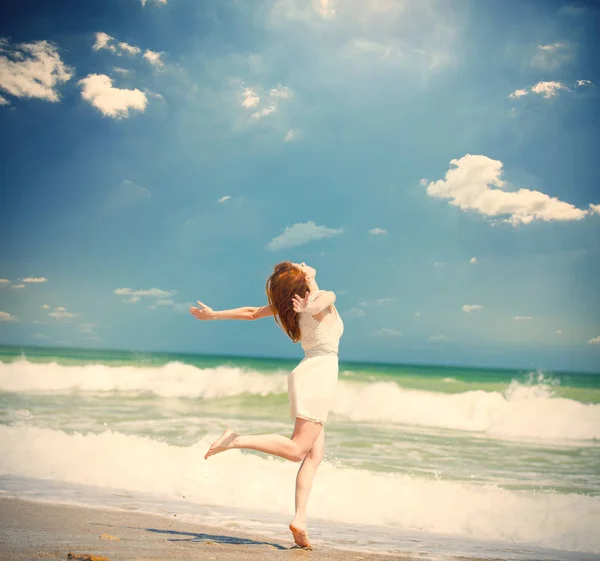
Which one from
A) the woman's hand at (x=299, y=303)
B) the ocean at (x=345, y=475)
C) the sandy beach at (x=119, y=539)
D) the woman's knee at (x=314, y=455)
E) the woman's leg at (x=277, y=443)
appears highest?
the woman's hand at (x=299, y=303)

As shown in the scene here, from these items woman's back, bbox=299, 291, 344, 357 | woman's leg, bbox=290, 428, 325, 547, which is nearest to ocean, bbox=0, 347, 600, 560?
woman's leg, bbox=290, 428, 325, 547

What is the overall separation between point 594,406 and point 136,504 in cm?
1404

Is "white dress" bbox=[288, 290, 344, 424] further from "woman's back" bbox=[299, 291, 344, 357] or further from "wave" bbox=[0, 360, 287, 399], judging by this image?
"wave" bbox=[0, 360, 287, 399]

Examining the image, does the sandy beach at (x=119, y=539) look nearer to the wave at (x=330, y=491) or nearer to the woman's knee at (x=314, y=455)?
the woman's knee at (x=314, y=455)

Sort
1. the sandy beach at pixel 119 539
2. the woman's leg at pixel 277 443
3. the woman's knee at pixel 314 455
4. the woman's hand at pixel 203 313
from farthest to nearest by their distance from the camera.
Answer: the woman's hand at pixel 203 313 < the woman's knee at pixel 314 455 < the woman's leg at pixel 277 443 < the sandy beach at pixel 119 539

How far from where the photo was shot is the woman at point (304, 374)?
312 cm

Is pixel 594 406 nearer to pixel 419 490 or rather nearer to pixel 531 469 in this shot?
pixel 531 469

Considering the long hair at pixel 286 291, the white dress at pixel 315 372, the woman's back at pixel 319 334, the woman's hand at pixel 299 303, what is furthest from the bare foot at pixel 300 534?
the woman's hand at pixel 299 303

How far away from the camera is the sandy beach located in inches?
104

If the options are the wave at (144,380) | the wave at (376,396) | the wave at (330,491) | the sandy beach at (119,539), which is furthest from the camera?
the wave at (144,380)

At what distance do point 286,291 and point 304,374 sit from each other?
47 centimetres

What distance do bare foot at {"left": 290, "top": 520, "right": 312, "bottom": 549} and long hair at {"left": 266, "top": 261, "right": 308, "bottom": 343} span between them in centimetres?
99

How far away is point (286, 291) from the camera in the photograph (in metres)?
3.30

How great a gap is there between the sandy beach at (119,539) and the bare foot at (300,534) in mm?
51
